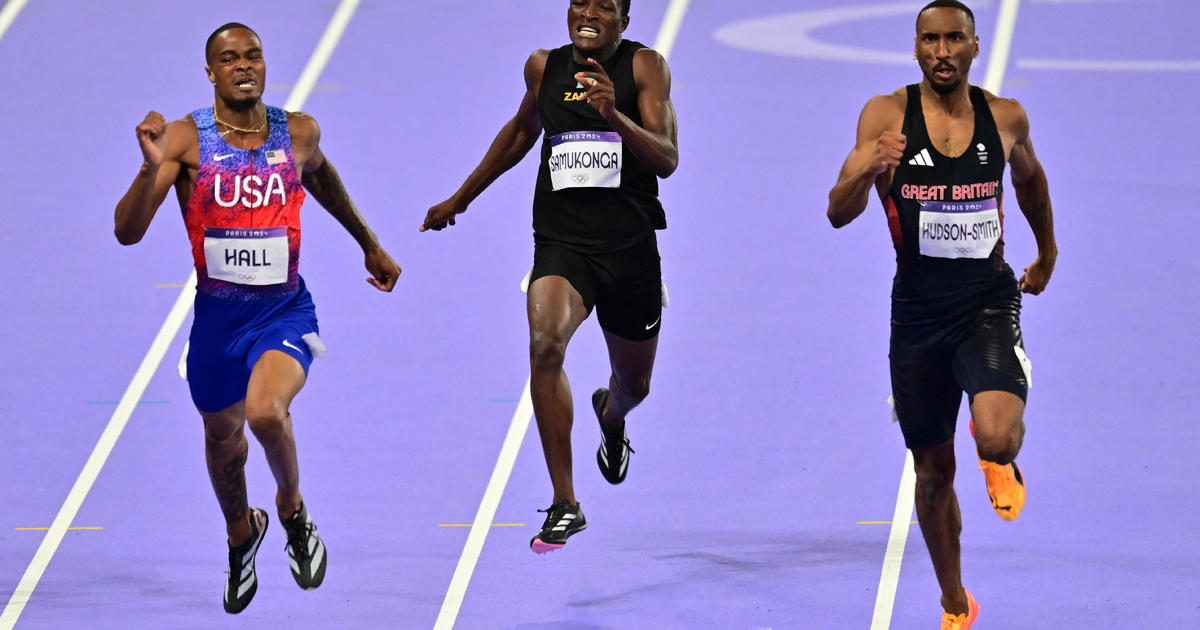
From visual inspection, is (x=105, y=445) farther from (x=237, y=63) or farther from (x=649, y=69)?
(x=649, y=69)

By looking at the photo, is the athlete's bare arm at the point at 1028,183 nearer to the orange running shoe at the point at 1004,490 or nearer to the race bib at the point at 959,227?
the race bib at the point at 959,227

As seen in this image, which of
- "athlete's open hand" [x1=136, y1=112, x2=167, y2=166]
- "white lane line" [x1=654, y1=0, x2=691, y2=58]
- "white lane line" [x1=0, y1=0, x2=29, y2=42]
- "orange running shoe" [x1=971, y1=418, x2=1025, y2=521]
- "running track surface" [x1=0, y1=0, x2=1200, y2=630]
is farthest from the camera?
"white lane line" [x1=0, y1=0, x2=29, y2=42]

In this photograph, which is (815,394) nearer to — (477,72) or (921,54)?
(921,54)

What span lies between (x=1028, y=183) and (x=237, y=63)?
2551 mm

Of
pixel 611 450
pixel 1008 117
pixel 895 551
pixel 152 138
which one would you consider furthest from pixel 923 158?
pixel 152 138

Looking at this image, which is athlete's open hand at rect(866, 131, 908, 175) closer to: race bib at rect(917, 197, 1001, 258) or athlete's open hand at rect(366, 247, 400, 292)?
race bib at rect(917, 197, 1001, 258)

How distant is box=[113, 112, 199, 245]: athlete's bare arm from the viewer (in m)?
5.97

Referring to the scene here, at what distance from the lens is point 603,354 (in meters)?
9.83

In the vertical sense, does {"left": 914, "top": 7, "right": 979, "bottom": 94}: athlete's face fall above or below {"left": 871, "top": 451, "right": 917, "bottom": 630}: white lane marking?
above

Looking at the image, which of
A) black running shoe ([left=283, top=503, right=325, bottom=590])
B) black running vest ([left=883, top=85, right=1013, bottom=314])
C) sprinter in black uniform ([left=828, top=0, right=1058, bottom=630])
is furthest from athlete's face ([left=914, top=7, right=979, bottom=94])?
black running shoe ([left=283, top=503, right=325, bottom=590])

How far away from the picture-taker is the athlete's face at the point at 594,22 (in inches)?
272

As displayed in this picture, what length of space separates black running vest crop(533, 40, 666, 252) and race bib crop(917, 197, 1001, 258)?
110cm

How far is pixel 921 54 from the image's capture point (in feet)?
20.7

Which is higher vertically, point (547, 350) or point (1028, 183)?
point (1028, 183)
